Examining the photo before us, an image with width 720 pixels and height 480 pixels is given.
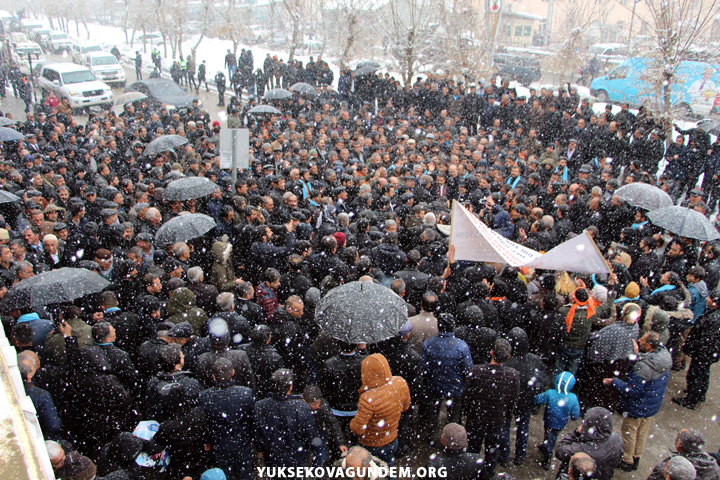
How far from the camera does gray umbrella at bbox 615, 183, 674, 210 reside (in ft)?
25.9

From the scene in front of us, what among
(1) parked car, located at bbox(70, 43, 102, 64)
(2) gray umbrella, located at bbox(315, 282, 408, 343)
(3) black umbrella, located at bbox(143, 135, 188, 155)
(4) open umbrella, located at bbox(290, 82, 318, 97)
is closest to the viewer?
(2) gray umbrella, located at bbox(315, 282, 408, 343)

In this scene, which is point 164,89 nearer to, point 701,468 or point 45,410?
point 45,410

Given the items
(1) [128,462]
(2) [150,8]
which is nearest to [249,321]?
(1) [128,462]

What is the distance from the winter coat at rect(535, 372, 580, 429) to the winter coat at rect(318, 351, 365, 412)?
1.93 m

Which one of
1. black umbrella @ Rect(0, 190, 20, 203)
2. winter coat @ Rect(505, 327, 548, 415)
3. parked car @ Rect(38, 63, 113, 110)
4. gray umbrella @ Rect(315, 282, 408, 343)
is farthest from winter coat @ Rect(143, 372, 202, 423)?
parked car @ Rect(38, 63, 113, 110)

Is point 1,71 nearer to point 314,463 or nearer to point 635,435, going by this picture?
point 314,463

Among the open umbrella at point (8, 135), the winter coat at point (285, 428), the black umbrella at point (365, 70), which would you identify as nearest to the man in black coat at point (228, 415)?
the winter coat at point (285, 428)

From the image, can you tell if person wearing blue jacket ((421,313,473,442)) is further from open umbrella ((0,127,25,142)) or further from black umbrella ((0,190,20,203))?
open umbrella ((0,127,25,142))

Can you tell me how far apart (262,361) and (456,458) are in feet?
6.61

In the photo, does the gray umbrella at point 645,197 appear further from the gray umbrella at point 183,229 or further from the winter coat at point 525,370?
the gray umbrella at point 183,229

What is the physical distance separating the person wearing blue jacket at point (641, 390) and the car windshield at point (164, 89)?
17.0 meters

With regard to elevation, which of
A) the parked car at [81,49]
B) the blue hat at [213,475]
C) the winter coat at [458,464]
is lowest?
A: the blue hat at [213,475]

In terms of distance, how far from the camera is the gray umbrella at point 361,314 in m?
4.46

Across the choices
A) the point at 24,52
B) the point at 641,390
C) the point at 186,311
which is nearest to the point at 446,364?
the point at 641,390
